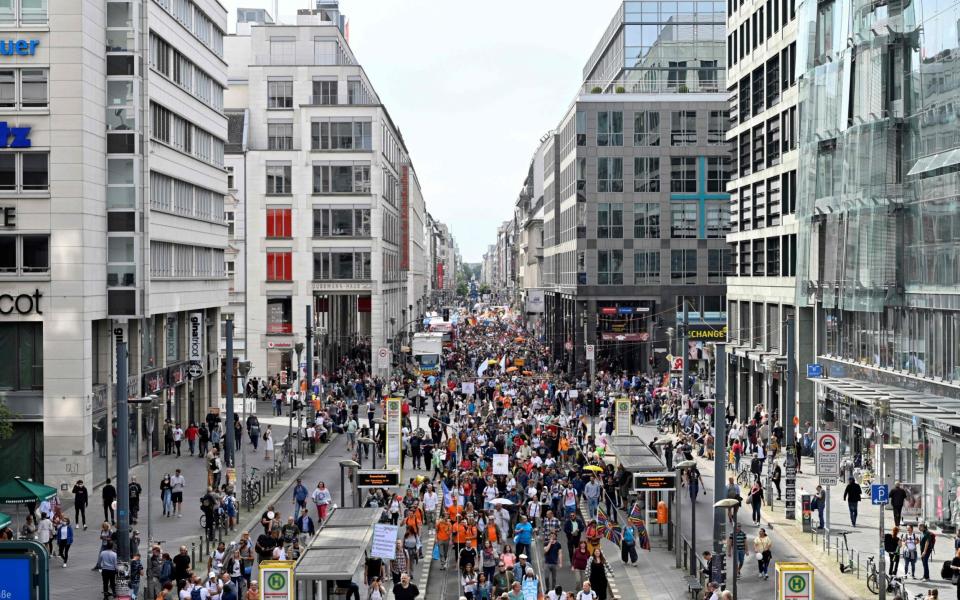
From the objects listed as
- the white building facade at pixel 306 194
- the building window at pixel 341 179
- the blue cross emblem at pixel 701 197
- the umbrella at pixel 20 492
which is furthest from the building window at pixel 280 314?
the umbrella at pixel 20 492

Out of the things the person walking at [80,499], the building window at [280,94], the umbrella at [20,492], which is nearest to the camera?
the umbrella at [20,492]

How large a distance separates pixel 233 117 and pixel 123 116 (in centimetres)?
4778

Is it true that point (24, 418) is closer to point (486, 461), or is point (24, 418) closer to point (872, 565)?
point (486, 461)

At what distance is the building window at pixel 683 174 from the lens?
8669 centimetres

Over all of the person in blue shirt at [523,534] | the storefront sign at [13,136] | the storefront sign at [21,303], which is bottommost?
the person in blue shirt at [523,534]

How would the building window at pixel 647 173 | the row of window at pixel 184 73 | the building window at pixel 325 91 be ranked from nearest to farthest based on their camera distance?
the row of window at pixel 184 73 < the building window at pixel 647 173 < the building window at pixel 325 91

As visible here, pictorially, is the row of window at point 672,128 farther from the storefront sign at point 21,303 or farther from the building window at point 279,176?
the storefront sign at point 21,303

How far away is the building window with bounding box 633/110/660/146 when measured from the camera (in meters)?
86.6

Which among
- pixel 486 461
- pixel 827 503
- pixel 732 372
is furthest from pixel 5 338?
pixel 732 372

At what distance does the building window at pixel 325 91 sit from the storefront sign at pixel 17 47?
50443 millimetres

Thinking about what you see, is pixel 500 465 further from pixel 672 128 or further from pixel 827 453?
pixel 672 128

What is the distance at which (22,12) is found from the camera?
40812 mm

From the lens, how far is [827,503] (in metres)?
33.5

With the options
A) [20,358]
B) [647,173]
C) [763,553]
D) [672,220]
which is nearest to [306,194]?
[647,173]
